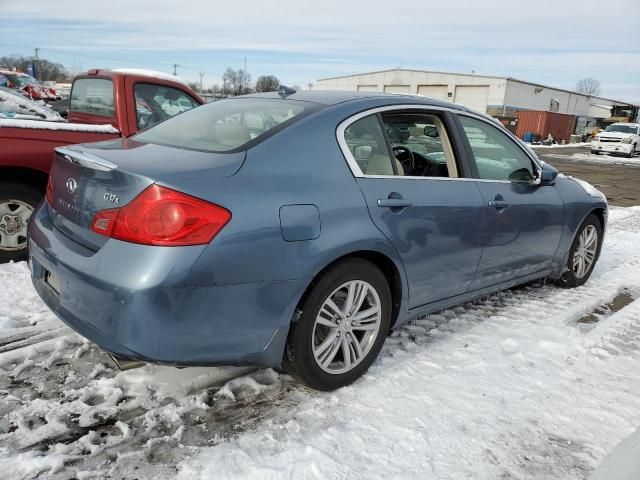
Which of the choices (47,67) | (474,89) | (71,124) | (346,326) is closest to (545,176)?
(346,326)

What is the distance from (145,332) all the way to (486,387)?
6.21ft

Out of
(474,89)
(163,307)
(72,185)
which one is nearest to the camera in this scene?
(163,307)

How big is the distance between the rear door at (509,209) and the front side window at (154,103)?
2.92 m

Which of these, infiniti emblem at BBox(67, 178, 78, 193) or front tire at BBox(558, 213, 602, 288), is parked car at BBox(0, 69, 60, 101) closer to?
infiniti emblem at BBox(67, 178, 78, 193)

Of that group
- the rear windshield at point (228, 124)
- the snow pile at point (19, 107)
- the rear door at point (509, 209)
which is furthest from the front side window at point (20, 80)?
the rear door at point (509, 209)

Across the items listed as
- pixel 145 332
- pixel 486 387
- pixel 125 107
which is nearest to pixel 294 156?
pixel 145 332

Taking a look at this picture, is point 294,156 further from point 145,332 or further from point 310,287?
point 145,332

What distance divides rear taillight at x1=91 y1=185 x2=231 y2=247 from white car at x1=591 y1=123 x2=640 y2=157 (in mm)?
30900

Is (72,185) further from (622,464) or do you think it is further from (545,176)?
(545,176)

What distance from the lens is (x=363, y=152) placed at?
116 inches

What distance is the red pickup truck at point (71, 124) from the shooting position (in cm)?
431

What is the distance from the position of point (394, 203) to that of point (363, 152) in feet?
1.08

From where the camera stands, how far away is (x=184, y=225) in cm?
220

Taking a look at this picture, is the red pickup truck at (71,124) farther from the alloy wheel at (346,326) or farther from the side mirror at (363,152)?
the alloy wheel at (346,326)
